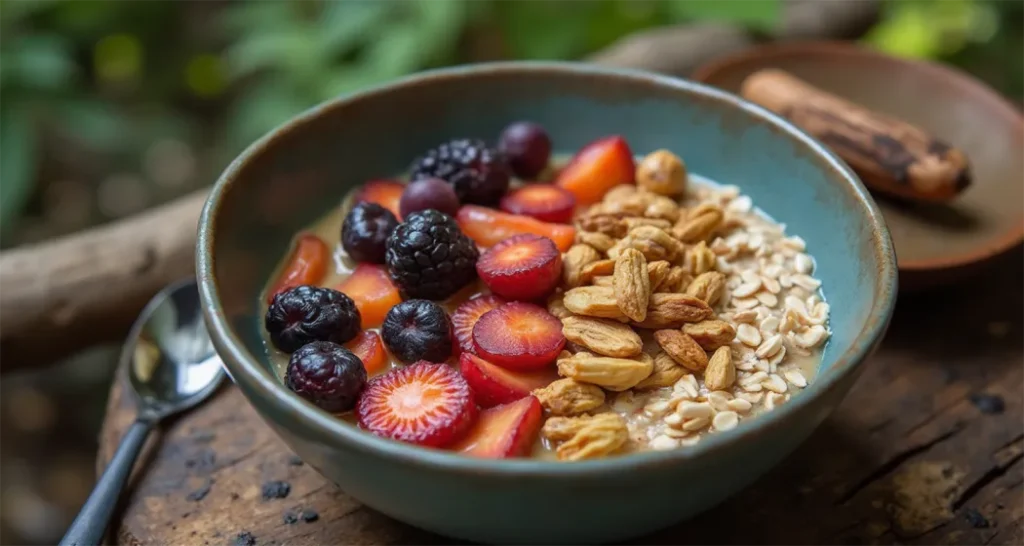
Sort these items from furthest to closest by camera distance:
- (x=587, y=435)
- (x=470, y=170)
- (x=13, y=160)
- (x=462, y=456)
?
(x=13, y=160)
(x=470, y=170)
(x=587, y=435)
(x=462, y=456)

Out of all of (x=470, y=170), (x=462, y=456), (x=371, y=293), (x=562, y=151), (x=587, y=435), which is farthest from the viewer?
(x=562, y=151)

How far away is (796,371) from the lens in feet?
3.45

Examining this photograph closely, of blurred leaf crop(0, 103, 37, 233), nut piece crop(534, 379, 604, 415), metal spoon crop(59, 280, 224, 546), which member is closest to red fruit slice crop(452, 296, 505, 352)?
nut piece crop(534, 379, 604, 415)

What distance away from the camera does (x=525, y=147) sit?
4.39 feet

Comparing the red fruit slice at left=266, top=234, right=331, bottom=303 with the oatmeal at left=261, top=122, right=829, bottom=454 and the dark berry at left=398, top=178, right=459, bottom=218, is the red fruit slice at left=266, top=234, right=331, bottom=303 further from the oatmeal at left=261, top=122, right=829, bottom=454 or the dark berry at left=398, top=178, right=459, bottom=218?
the dark berry at left=398, top=178, right=459, bottom=218

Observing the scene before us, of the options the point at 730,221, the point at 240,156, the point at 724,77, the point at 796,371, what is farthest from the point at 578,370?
the point at 724,77

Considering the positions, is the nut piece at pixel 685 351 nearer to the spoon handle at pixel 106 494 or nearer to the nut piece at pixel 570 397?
the nut piece at pixel 570 397

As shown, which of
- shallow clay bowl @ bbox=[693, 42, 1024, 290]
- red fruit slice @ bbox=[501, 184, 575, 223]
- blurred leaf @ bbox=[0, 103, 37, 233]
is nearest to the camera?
red fruit slice @ bbox=[501, 184, 575, 223]

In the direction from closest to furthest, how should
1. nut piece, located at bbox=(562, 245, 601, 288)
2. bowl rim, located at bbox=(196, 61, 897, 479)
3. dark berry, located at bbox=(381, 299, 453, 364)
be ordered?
bowl rim, located at bbox=(196, 61, 897, 479), dark berry, located at bbox=(381, 299, 453, 364), nut piece, located at bbox=(562, 245, 601, 288)

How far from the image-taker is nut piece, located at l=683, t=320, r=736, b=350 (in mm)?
1043

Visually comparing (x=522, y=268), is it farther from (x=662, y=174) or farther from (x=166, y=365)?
(x=166, y=365)

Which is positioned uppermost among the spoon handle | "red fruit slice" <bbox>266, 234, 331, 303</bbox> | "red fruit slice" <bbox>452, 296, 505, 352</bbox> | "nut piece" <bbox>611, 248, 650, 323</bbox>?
"nut piece" <bbox>611, 248, 650, 323</bbox>

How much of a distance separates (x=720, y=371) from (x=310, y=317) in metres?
0.45

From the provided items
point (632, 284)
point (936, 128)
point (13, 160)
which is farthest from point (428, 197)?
point (13, 160)
